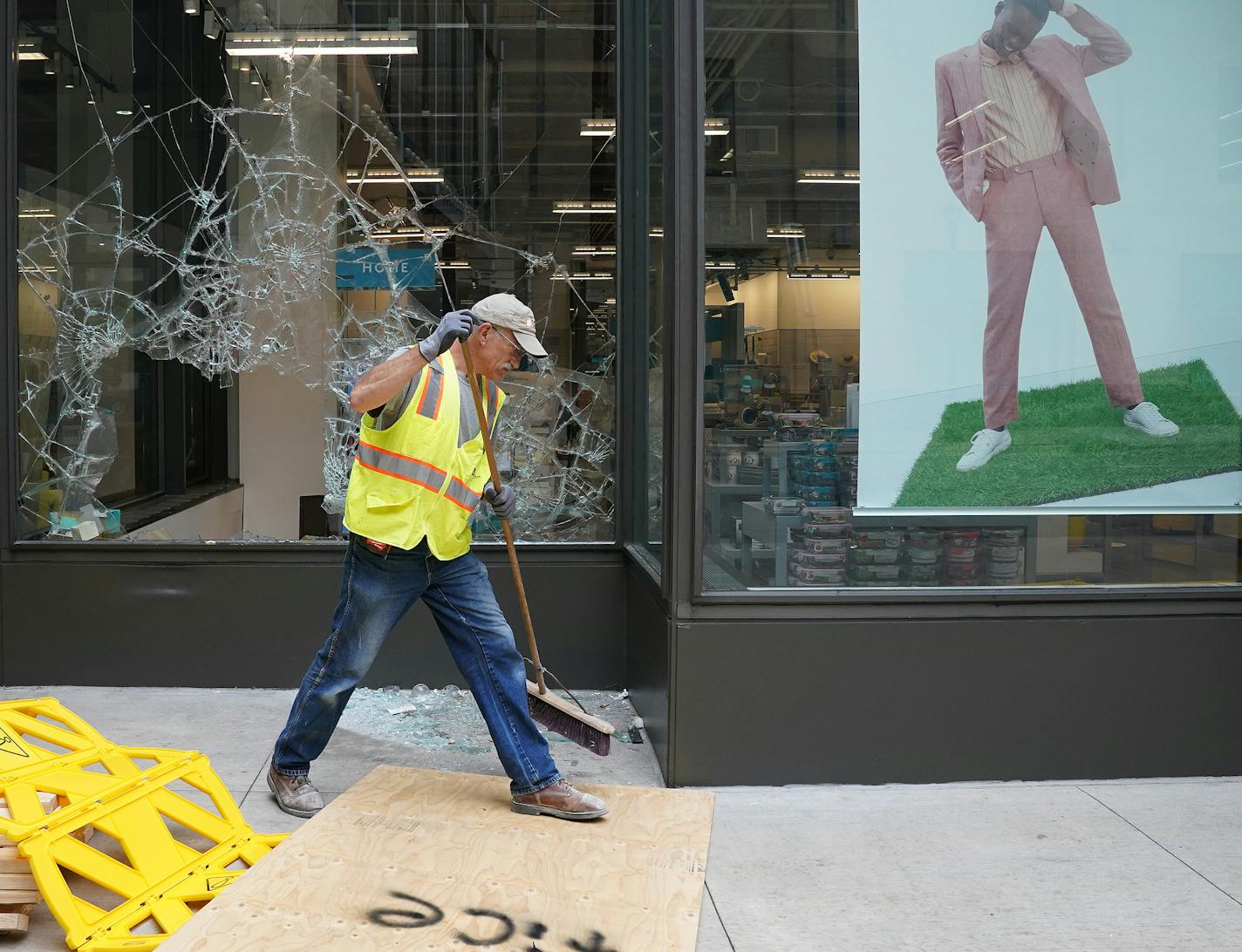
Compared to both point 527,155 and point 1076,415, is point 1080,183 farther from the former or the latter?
point 527,155

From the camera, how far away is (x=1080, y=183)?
466cm

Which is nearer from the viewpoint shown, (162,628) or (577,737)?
(577,737)

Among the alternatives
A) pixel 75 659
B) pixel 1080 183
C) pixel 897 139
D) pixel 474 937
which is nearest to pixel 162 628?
pixel 75 659

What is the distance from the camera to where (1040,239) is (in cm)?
466

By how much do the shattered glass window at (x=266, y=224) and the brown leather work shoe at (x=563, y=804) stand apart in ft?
6.93

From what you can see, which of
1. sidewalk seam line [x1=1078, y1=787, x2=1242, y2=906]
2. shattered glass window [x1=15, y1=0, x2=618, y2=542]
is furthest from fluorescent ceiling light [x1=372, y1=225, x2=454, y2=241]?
sidewalk seam line [x1=1078, y1=787, x2=1242, y2=906]

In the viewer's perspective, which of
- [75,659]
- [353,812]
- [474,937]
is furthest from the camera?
[75,659]

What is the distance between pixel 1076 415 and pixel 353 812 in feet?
10.1

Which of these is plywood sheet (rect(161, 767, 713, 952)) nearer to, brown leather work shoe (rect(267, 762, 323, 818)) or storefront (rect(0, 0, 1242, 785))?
brown leather work shoe (rect(267, 762, 323, 818))

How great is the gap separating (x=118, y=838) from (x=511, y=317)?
1.94 metres

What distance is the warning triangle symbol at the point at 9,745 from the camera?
371 centimetres

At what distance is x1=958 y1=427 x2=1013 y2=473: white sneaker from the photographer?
15.3 ft

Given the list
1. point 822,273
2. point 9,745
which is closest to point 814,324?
point 822,273

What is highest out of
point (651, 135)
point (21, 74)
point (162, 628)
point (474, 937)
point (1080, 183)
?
point (21, 74)
